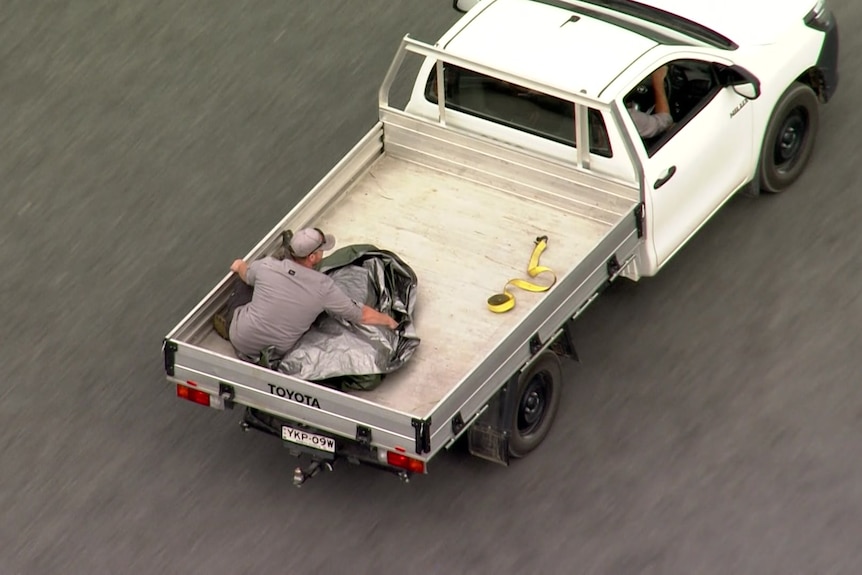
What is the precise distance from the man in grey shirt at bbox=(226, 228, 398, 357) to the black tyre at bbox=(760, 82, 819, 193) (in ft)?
11.7

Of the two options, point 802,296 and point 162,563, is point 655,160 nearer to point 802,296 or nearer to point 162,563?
point 802,296

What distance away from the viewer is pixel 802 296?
12.7 metres

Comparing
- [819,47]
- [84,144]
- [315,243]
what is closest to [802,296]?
[819,47]

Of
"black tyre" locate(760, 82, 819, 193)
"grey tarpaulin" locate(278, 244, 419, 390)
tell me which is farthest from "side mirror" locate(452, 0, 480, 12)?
"grey tarpaulin" locate(278, 244, 419, 390)

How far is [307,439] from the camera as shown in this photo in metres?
10.9

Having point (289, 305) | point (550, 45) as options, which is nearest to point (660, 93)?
point (550, 45)

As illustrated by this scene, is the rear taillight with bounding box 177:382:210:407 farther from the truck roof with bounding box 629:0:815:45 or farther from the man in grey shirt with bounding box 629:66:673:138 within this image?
the truck roof with bounding box 629:0:815:45

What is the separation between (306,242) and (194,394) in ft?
3.83

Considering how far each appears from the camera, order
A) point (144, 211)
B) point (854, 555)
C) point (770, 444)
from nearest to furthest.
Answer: point (854, 555) < point (770, 444) < point (144, 211)

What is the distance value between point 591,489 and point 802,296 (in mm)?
2353

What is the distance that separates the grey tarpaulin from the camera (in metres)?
10.9

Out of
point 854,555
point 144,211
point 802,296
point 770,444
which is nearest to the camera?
point 854,555

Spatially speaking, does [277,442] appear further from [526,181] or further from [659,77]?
[659,77]

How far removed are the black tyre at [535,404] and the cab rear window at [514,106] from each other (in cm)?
150
